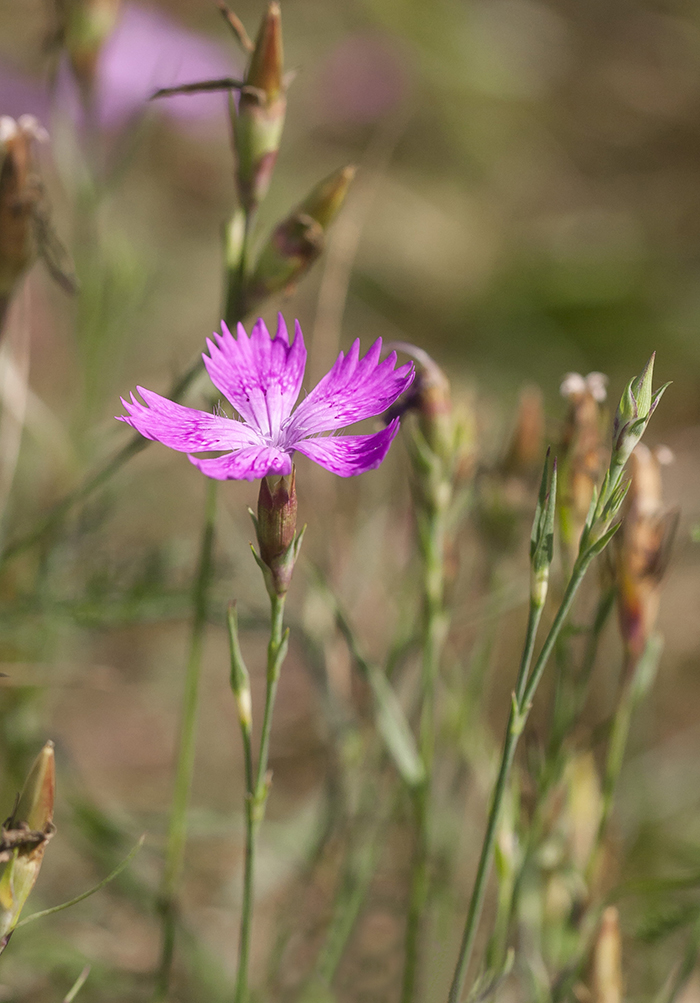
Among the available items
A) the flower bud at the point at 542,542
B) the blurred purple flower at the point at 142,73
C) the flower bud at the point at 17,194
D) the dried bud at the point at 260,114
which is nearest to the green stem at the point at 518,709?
the flower bud at the point at 542,542

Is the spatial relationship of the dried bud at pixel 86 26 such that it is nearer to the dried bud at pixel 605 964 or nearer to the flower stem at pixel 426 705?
the flower stem at pixel 426 705

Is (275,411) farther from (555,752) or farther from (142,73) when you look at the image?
(142,73)

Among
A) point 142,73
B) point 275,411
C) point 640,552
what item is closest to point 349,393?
point 275,411

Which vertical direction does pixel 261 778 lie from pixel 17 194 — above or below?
below

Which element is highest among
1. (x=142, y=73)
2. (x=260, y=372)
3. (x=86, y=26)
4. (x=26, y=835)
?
(x=142, y=73)

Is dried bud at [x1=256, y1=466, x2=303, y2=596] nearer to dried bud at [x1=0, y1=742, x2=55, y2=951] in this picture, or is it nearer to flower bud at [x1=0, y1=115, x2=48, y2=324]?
dried bud at [x1=0, y1=742, x2=55, y2=951]

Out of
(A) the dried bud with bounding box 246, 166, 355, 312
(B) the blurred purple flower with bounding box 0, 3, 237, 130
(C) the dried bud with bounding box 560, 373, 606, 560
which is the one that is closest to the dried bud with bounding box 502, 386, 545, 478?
(C) the dried bud with bounding box 560, 373, 606, 560

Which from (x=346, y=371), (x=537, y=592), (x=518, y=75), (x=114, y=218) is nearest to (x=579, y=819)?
(x=537, y=592)
